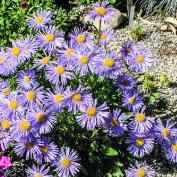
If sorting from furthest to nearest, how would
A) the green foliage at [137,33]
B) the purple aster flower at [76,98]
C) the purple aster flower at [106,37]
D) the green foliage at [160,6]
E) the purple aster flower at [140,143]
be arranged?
the green foliage at [160,6] < the green foliage at [137,33] < the purple aster flower at [106,37] < the purple aster flower at [140,143] < the purple aster flower at [76,98]

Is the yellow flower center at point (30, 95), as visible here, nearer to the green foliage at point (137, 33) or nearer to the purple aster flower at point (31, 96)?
the purple aster flower at point (31, 96)

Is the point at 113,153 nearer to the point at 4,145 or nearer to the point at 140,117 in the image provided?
the point at 140,117

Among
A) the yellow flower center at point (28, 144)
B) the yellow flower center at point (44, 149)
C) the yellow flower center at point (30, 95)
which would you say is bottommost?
the yellow flower center at point (44, 149)

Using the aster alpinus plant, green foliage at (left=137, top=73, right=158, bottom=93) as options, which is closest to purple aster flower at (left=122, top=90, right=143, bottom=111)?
the aster alpinus plant

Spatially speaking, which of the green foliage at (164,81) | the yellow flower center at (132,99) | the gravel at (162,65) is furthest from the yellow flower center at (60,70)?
the green foliage at (164,81)

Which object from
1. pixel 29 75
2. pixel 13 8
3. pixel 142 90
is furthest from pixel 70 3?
pixel 29 75

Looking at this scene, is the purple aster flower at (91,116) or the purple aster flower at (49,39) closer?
the purple aster flower at (91,116)

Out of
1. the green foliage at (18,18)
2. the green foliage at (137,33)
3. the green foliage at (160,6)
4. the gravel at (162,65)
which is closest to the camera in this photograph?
the gravel at (162,65)

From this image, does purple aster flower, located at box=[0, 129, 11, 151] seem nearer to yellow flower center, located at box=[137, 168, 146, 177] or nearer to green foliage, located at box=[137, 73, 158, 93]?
yellow flower center, located at box=[137, 168, 146, 177]
